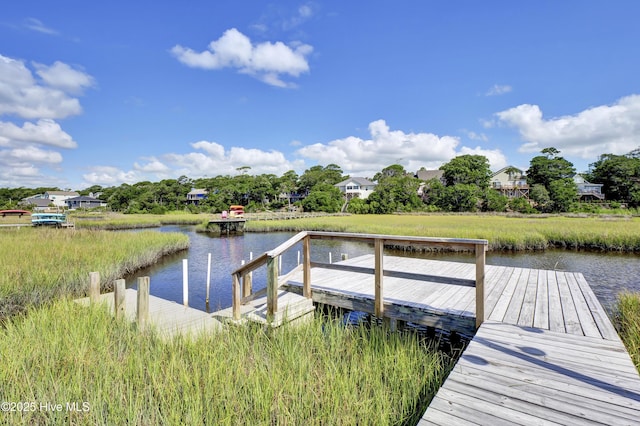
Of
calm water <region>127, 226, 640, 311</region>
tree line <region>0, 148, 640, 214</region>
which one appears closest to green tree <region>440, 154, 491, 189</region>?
tree line <region>0, 148, 640, 214</region>

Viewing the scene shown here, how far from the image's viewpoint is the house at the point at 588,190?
53.1 meters

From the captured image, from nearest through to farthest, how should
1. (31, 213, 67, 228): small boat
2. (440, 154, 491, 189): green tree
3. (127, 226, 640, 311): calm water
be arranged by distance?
(127, 226, 640, 311): calm water, (31, 213, 67, 228): small boat, (440, 154, 491, 189): green tree

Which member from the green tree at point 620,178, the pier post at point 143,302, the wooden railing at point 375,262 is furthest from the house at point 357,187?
the pier post at point 143,302

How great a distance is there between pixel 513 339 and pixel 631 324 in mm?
2883

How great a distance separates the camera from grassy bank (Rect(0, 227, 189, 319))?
7.54 meters

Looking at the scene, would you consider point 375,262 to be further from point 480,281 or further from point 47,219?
point 47,219

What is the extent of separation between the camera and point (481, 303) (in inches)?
168

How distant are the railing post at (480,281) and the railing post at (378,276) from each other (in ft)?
4.47

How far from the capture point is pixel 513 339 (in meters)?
3.73

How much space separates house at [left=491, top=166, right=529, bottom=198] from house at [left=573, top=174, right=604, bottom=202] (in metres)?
8.09

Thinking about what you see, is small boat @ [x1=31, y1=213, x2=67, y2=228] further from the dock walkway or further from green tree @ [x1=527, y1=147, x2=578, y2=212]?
green tree @ [x1=527, y1=147, x2=578, y2=212]

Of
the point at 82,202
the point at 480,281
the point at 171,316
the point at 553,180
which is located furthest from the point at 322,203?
the point at 82,202

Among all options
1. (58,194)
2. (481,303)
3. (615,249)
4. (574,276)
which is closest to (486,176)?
(615,249)

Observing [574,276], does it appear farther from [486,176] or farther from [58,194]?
[58,194]
